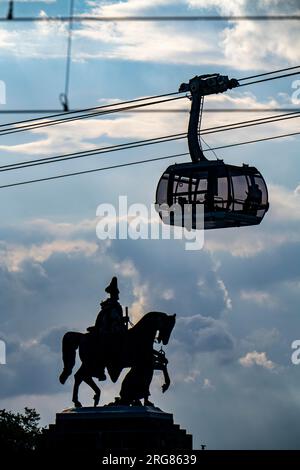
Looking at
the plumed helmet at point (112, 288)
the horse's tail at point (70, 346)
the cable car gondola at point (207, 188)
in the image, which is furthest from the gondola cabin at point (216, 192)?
the horse's tail at point (70, 346)

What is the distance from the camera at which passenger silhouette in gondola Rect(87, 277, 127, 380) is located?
66438 millimetres

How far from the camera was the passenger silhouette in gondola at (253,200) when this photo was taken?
201 ft

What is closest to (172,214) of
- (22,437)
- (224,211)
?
(224,211)

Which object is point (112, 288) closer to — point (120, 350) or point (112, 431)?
point (120, 350)

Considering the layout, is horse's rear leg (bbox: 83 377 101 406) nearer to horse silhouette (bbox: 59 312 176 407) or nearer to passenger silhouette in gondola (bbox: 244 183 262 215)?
horse silhouette (bbox: 59 312 176 407)

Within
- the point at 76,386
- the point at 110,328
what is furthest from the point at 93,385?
the point at 110,328

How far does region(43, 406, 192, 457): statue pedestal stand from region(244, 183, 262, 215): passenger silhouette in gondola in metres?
8.88

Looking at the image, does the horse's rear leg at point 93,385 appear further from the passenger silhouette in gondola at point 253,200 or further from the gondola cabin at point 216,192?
the passenger silhouette in gondola at point 253,200

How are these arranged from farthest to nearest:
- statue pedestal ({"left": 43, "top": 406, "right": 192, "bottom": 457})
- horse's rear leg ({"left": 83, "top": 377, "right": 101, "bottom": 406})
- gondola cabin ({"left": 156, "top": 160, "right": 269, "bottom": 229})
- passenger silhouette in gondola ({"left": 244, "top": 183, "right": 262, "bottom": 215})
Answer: horse's rear leg ({"left": 83, "top": 377, "right": 101, "bottom": 406}) → statue pedestal ({"left": 43, "top": 406, "right": 192, "bottom": 457}) → passenger silhouette in gondola ({"left": 244, "top": 183, "right": 262, "bottom": 215}) → gondola cabin ({"left": 156, "top": 160, "right": 269, "bottom": 229})

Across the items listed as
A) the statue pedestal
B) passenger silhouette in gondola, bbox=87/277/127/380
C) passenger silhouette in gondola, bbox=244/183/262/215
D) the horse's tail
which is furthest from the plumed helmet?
passenger silhouette in gondola, bbox=244/183/262/215
